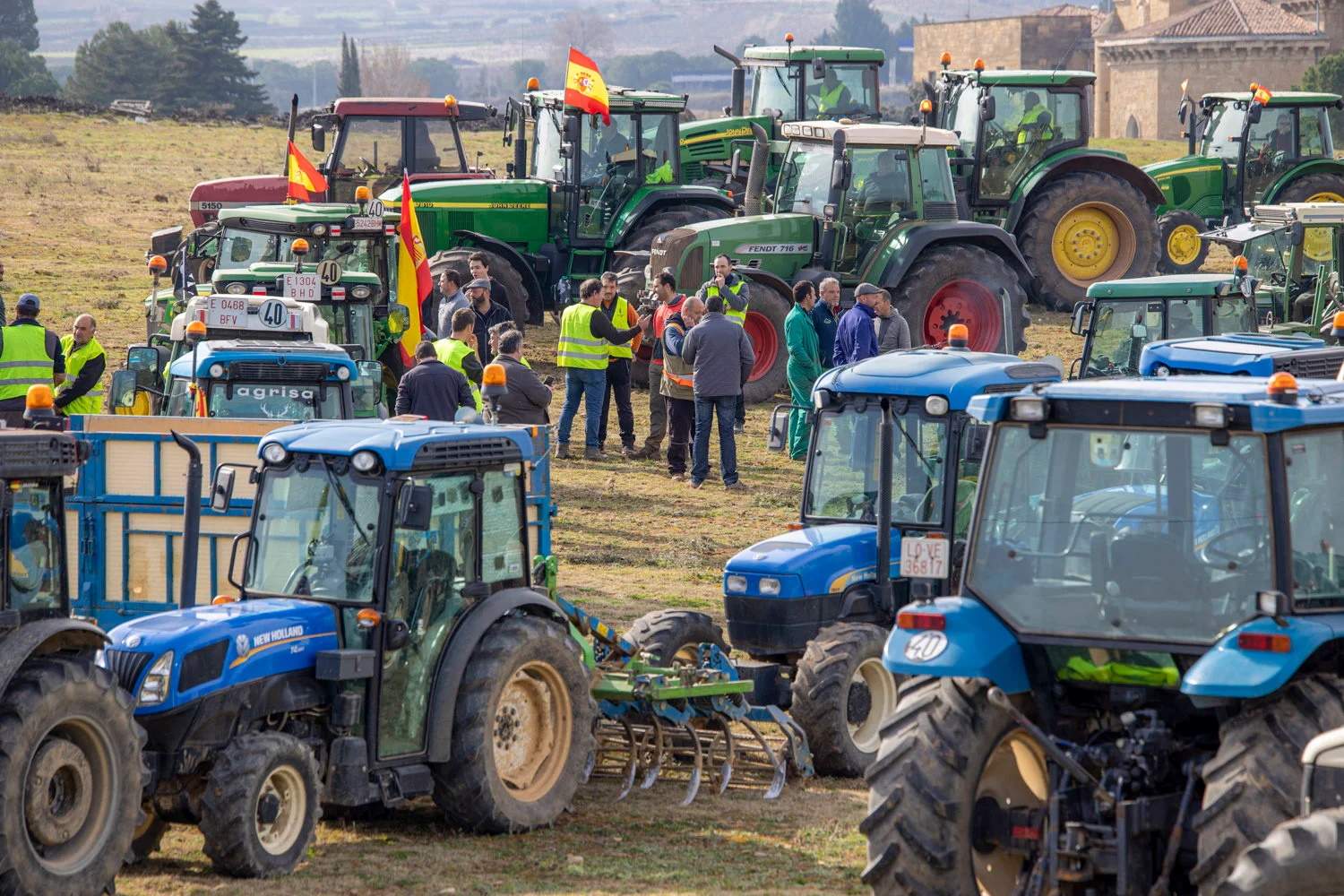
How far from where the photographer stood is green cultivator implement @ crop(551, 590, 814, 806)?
10117mm

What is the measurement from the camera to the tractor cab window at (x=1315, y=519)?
667cm

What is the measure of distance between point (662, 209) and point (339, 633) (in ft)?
49.0

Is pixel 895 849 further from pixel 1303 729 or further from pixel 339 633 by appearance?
pixel 339 633

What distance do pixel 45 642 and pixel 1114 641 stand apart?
379 cm

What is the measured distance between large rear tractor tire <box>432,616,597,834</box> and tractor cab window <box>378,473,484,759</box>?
18 centimetres

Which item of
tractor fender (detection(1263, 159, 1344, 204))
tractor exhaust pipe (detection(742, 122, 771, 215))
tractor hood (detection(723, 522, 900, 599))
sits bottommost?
A: tractor hood (detection(723, 522, 900, 599))

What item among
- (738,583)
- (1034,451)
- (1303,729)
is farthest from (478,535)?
(1303,729)

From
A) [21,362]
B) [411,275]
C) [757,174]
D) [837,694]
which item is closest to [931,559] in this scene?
[837,694]

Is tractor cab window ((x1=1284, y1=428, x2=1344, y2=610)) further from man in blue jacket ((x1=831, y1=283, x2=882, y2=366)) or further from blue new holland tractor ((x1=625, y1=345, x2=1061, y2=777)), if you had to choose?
man in blue jacket ((x1=831, y1=283, x2=882, y2=366))

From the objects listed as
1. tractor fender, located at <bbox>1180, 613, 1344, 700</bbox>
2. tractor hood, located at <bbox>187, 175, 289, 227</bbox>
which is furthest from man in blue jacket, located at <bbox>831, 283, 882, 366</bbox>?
tractor hood, located at <bbox>187, 175, 289, 227</bbox>

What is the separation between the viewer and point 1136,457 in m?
6.93

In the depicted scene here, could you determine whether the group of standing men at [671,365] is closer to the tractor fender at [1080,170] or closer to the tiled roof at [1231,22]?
the tractor fender at [1080,170]

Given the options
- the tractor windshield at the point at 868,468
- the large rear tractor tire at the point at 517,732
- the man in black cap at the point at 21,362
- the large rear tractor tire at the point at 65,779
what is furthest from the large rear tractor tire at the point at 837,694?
the man in black cap at the point at 21,362

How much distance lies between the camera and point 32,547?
7707mm
